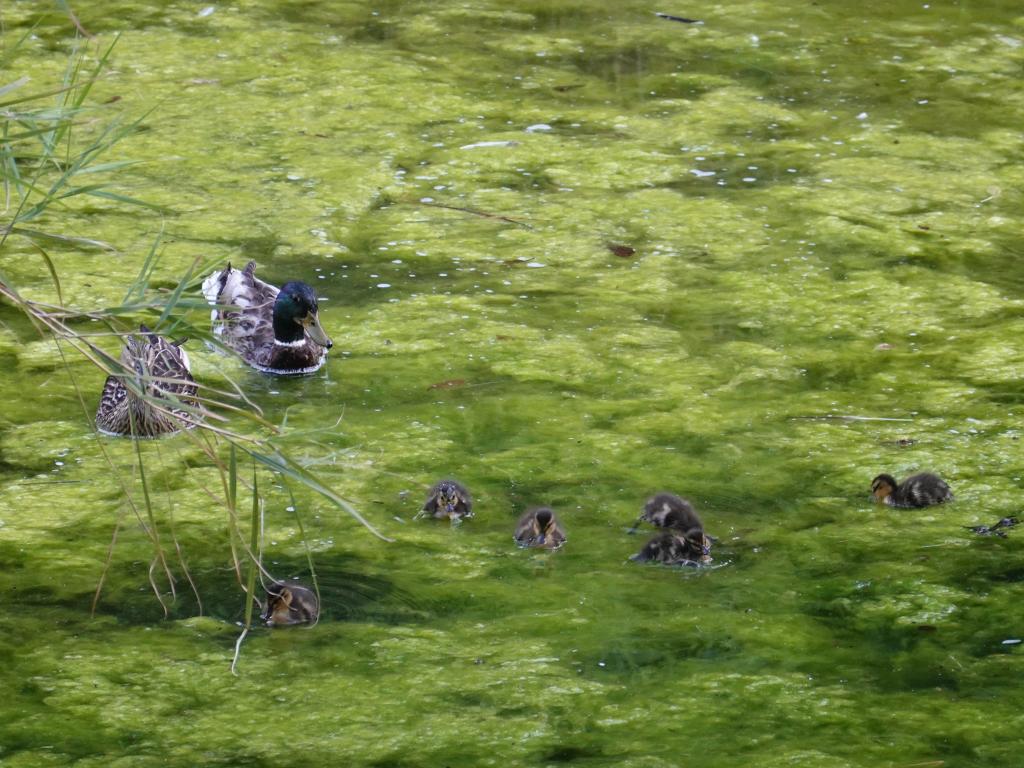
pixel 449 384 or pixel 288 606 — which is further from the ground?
pixel 288 606

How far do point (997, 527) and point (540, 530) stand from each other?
1.43m

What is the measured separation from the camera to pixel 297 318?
6016mm

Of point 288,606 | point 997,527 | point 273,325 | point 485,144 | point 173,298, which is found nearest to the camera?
point 173,298

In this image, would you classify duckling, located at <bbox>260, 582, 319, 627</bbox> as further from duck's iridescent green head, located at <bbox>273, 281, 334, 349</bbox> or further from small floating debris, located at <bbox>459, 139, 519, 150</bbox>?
small floating debris, located at <bbox>459, 139, 519, 150</bbox>

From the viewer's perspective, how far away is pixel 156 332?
2.95m

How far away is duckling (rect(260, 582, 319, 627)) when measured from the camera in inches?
164

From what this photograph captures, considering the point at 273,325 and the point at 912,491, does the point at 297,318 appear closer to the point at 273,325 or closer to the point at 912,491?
the point at 273,325

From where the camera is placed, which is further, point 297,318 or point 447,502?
point 297,318

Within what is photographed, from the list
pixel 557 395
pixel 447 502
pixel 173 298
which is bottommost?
pixel 557 395

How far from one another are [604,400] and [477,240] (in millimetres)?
1755

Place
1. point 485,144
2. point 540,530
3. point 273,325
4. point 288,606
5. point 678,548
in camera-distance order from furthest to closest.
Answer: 1. point 485,144
2. point 273,325
3. point 540,530
4. point 678,548
5. point 288,606

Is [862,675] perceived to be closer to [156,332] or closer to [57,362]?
[156,332]

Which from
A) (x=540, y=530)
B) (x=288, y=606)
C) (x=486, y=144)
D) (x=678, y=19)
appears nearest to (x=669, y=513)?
(x=540, y=530)

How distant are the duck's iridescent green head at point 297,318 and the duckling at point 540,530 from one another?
162 cm
